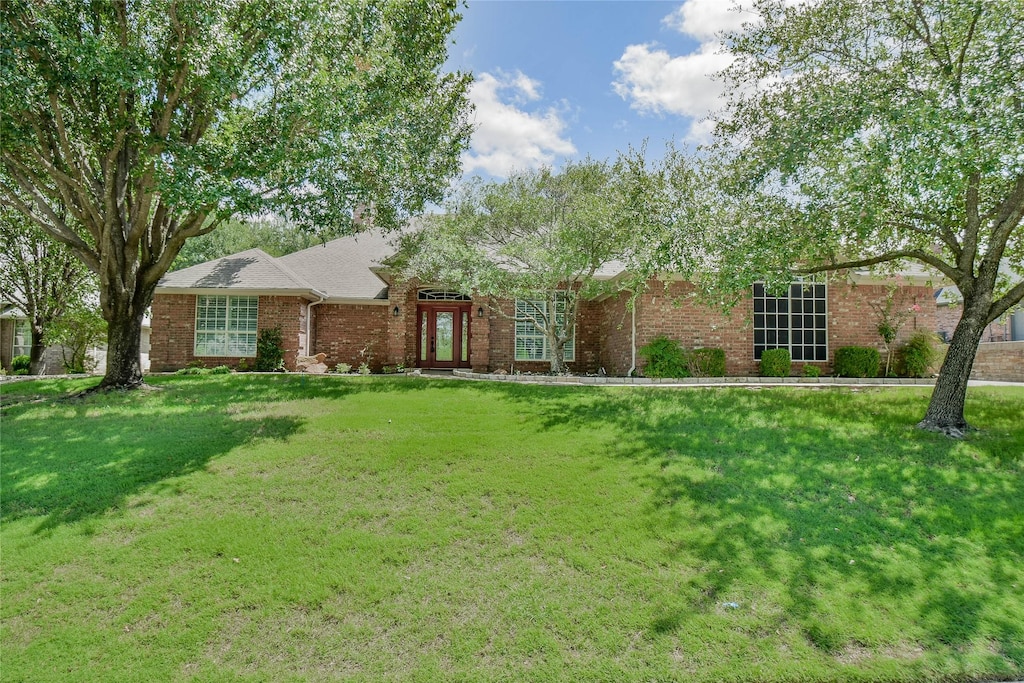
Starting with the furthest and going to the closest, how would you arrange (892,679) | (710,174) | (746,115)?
(710,174) → (746,115) → (892,679)

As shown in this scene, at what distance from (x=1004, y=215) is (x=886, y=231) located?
1.39m

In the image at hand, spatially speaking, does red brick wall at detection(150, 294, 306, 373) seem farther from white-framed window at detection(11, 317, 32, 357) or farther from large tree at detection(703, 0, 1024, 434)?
large tree at detection(703, 0, 1024, 434)

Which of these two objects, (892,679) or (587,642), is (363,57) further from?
(892,679)

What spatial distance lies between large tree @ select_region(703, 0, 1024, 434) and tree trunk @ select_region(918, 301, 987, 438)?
16 mm

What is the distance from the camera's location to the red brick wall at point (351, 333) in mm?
17094

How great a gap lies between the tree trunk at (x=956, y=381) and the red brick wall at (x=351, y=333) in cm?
1405

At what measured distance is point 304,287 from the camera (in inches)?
605

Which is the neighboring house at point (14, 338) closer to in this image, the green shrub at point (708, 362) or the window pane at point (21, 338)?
the window pane at point (21, 338)

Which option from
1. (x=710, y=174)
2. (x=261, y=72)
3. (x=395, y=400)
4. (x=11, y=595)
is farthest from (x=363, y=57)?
(x=11, y=595)

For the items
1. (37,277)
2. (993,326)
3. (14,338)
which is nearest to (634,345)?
(993,326)

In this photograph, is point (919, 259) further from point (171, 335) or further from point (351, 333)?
point (171, 335)

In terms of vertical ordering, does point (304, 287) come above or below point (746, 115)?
below

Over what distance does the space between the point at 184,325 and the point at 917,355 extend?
21.3m

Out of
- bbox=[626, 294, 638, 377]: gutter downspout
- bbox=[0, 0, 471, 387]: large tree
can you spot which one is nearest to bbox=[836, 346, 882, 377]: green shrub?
bbox=[626, 294, 638, 377]: gutter downspout
